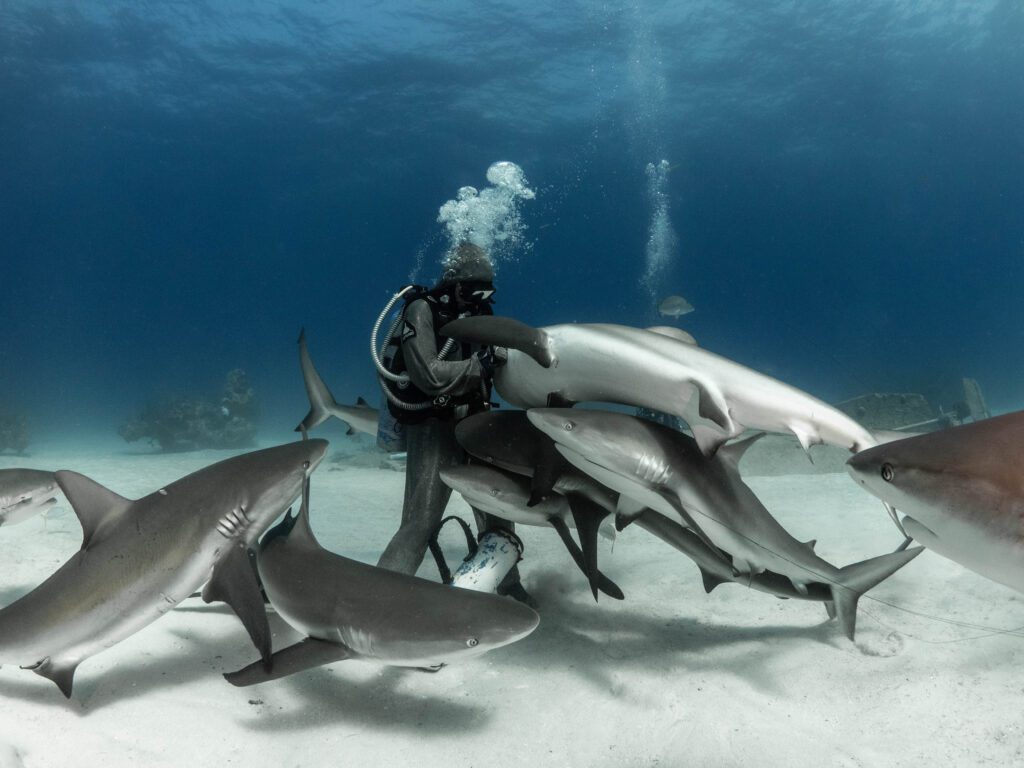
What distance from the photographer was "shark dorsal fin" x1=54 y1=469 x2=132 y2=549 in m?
2.87

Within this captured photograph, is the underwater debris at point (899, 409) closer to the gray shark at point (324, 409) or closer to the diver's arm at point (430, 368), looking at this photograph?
the gray shark at point (324, 409)

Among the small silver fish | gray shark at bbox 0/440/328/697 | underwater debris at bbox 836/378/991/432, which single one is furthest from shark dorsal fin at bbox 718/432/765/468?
underwater debris at bbox 836/378/991/432

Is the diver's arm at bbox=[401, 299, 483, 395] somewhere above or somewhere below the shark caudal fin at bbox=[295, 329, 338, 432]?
above

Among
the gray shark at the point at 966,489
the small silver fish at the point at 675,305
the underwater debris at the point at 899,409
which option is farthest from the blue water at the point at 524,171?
the gray shark at the point at 966,489

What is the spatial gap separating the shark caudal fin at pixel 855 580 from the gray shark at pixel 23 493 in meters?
5.10

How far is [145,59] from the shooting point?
3516 cm

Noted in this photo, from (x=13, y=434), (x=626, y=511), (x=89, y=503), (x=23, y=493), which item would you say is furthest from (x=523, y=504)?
(x=13, y=434)

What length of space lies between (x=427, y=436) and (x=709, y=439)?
223 centimetres

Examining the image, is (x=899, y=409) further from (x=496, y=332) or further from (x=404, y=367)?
(x=496, y=332)

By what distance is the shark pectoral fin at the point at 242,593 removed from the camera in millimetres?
2545

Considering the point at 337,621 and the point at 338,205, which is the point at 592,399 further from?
the point at 338,205

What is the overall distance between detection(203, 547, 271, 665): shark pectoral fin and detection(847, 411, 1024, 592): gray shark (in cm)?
250

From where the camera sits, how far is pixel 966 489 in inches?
60.5

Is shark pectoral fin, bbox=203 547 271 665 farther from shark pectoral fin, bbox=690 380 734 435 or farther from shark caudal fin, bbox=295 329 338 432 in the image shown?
shark caudal fin, bbox=295 329 338 432
